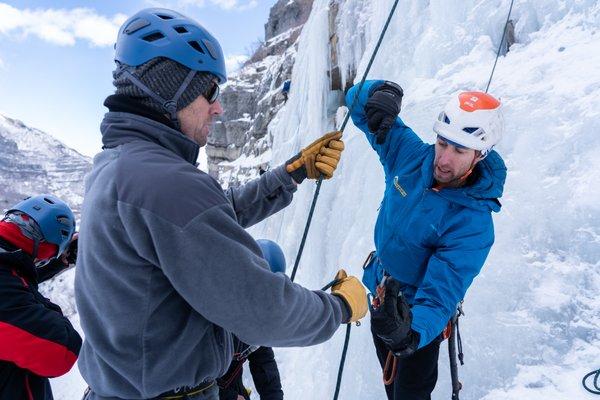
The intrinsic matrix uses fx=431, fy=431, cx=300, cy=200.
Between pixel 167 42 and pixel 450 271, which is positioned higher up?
pixel 167 42

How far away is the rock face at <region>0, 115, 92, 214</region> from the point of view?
131 m

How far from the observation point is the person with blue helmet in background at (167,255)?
966mm

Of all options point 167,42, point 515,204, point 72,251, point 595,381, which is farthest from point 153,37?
point 515,204

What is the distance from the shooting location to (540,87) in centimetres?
351

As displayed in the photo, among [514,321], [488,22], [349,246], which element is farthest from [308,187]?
[514,321]

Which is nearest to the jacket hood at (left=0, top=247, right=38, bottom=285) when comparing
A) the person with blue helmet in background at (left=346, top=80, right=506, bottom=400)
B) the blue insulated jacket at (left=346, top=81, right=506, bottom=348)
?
the person with blue helmet in background at (left=346, top=80, right=506, bottom=400)

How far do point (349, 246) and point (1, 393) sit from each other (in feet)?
9.85

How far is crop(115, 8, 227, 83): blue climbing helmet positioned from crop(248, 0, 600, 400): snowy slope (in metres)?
2.25

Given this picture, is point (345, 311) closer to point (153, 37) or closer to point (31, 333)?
point (153, 37)

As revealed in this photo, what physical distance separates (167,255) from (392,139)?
156 centimetres

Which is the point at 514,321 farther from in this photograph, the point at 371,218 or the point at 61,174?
the point at 61,174

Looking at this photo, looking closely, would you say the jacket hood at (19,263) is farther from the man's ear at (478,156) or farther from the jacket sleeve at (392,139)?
the man's ear at (478,156)

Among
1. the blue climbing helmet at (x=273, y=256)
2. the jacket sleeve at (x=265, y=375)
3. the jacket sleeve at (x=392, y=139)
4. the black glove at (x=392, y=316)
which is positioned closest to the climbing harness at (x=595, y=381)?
the black glove at (x=392, y=316)

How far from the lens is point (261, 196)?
209 centimetres
